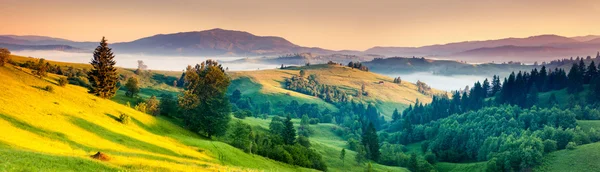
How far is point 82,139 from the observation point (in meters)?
49.9

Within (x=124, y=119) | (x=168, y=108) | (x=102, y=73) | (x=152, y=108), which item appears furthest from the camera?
(x=168, y=108)

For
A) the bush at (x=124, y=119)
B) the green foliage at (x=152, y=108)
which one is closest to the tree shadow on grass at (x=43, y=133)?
the bush at (x=124, y=119)

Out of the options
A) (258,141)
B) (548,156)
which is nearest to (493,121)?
(548,156)

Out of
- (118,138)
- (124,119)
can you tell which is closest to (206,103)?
(124,119)

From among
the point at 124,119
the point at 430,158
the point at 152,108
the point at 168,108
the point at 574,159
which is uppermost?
the point at 124,119

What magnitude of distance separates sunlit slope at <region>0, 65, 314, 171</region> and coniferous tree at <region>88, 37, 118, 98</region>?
1451 centimetres

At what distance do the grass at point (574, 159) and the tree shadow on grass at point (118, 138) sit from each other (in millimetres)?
128402

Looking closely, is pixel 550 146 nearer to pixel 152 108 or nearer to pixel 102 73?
pixel 152 108

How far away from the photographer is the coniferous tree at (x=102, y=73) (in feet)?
299

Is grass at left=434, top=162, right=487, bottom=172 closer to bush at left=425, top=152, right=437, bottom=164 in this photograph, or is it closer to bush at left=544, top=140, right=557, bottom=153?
bush at left=425, top=152, right=437, bottom=164

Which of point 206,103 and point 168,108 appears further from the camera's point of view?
point 168,108

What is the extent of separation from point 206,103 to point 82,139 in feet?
155

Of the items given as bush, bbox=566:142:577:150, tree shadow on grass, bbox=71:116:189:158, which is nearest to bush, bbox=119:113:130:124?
tree shadow on grass, bbox=71:116:189:158

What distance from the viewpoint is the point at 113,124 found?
2520 inches
